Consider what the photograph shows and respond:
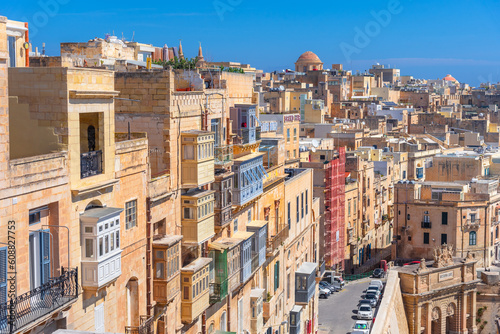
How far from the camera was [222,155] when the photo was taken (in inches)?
862

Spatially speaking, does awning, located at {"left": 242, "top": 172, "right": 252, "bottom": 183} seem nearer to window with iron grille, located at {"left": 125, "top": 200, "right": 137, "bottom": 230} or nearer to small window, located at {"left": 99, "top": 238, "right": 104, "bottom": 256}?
window with iron grille, located at {"left": 125, "top": 200, "right": 137, "bottom": 230}

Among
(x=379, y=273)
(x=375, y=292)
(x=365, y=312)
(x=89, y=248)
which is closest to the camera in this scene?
(x=89, y=248)

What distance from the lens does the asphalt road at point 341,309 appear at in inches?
1631

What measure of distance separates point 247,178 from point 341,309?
76.6 feet

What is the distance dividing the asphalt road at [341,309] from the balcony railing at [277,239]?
13.0m

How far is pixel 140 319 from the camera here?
1694 centimetres

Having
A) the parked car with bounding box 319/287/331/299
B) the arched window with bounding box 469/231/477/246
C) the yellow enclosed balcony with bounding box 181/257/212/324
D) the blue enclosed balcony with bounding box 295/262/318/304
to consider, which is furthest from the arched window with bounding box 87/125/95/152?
the arched window with bounding box 469/231/477/246

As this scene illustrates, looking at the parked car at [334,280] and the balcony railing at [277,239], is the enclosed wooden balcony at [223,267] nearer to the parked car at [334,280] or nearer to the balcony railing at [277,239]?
the balcony railing at [277,239]

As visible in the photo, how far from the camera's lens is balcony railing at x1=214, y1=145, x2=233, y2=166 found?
856 inches

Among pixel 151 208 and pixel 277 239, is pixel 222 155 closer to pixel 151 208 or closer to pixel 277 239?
pixel 151 208

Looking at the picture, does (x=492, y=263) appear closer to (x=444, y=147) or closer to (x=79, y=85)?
(x=444, y=147)

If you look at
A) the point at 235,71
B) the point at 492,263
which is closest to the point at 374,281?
the point at 492,263

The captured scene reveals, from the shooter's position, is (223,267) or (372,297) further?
(372,297)

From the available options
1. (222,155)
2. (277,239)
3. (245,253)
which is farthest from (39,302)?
(277,239)
